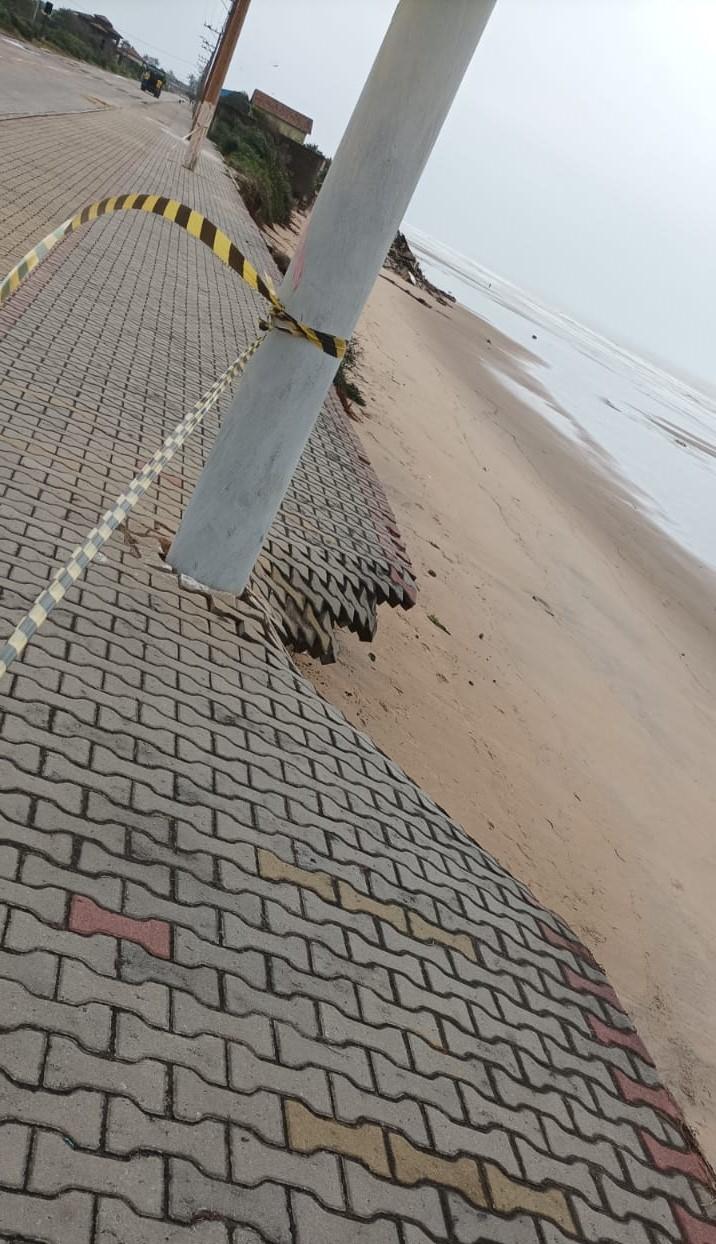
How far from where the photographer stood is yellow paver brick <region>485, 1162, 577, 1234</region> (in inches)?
125

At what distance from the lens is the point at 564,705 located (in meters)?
9.94

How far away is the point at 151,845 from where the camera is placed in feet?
12.1

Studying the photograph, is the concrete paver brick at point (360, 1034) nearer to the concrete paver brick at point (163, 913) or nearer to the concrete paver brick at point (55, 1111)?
the concrete paver brick at point (163, 913)

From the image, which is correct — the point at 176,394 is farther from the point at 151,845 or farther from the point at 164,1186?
the point at 164,1186

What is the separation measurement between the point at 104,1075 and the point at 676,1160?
7.48ft

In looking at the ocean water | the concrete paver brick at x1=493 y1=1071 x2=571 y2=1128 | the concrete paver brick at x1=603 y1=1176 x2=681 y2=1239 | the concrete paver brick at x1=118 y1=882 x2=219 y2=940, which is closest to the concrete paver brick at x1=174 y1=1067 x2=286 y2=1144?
the concrete paver brick at x1=118 y1=882 x2=219 y2=940

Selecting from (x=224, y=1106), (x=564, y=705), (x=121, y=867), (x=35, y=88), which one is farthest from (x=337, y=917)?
(x=35, y=88)

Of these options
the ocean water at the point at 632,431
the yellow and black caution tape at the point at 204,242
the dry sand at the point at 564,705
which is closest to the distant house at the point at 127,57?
the ocean water at the point at 632,431

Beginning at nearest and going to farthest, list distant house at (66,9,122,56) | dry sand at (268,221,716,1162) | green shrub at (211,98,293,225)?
dry sand at (268,221,716,1162)
green shrub at (211,98,293,225)
distant house at (66,9,122,56)

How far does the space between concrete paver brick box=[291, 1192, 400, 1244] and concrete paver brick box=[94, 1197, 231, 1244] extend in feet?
0.76

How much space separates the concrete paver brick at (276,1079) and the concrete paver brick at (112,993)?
0.78ft

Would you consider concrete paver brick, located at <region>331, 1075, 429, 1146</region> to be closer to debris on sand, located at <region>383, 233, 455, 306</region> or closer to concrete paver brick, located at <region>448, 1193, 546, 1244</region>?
concrete paver brick, located at <region>448, 1193, 546, 1244</region>

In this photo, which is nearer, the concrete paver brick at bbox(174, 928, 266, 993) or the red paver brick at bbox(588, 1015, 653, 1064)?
the concrete paver brick at bbox(174, 928, 266, 993)

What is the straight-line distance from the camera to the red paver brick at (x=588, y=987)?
456 centimetres
